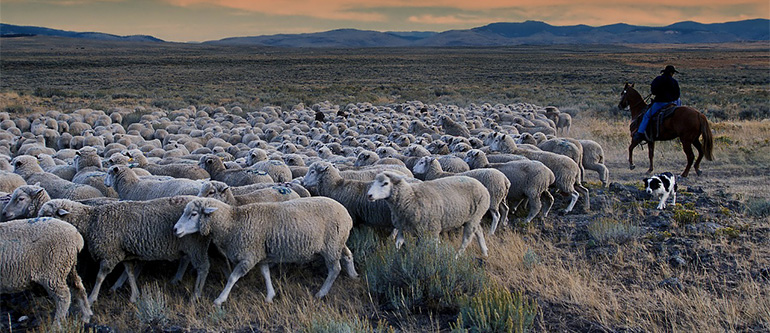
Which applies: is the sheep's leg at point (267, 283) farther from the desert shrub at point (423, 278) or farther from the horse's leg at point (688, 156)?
the horse's leg at point (688, 156)

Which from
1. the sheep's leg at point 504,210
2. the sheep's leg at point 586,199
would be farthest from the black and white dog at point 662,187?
the sheep's leg at point 504,210

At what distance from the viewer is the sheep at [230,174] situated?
9048 millimetres

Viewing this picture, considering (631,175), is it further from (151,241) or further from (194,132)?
(194,132)

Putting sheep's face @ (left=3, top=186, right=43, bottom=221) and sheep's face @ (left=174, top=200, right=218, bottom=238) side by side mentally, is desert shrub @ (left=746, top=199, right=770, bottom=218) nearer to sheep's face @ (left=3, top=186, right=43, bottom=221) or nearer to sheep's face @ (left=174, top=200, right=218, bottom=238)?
sheep's face @ (left=174, top=200, right=218, bottom=238)

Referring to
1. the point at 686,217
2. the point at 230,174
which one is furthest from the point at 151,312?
the point at 686,217

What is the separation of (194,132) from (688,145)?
548 inches

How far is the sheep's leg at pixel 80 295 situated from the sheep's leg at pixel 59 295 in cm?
12

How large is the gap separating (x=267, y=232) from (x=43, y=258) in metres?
2.03

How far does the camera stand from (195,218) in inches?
228

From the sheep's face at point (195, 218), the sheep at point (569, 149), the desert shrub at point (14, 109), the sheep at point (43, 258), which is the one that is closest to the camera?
the sheep at point (43, 258)

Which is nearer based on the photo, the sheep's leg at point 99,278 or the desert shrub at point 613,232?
the sheep's leg at point 99,278

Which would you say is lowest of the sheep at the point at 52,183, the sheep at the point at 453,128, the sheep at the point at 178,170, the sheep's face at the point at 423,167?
the sheep at the point at 453,128

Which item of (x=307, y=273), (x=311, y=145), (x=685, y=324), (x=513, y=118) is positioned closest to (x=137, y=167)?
(x=307, y=273)

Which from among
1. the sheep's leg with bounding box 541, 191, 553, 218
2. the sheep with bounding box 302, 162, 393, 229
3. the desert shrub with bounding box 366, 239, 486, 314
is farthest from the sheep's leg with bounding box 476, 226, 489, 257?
the sheep's leg with bounding box 541, 191, 553, 218
